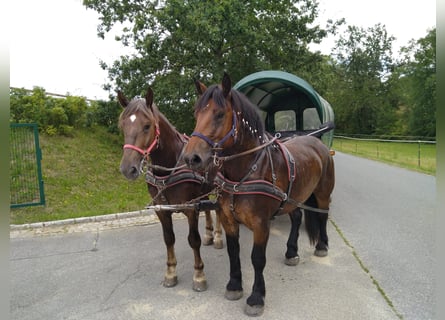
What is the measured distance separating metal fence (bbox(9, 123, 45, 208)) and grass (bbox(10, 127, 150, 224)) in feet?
0.86

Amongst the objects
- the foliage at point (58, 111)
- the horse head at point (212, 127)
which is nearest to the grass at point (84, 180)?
the foliage at point (58, 111)

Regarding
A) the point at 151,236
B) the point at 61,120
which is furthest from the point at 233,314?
the point at 61,120

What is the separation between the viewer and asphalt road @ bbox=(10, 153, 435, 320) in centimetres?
280

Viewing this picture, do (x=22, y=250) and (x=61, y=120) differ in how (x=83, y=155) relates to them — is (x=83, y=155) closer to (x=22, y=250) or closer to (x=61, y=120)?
(x=61, y=120)

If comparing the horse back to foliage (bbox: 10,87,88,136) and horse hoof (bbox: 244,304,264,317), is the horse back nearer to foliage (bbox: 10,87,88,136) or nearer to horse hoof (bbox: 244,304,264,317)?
horse hoof (bbox: 244,304,264,317)

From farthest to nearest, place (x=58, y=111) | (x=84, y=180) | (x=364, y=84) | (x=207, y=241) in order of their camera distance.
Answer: (x=364, y=84), (x=58, y=111), (x=84, y=180), (x=207, y=241)

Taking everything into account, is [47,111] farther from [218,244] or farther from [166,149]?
[166,149]

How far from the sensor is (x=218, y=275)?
3.50 m

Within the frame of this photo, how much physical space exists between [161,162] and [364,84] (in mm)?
44157

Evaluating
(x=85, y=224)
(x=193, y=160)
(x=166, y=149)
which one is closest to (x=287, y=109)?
(x=166, y=149)

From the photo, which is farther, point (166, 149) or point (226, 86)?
point (166, 149)

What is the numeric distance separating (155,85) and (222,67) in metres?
2.47

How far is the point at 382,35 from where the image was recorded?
4084cm

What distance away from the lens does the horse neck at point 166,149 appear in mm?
3004
